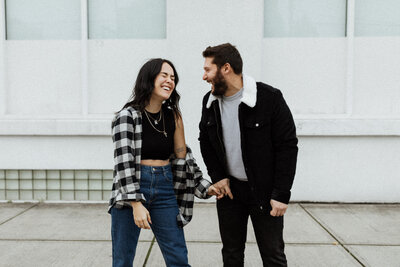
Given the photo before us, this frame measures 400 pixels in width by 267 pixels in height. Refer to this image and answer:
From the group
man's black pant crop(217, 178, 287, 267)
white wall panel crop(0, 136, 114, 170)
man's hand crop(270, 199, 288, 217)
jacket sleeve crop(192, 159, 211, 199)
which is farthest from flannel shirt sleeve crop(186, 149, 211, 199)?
white wall panel crop(0, 136, 114, 170)

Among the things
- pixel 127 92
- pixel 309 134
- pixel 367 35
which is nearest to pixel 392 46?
pixel 367 35

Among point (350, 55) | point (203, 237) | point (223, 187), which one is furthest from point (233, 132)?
point (350, 55)

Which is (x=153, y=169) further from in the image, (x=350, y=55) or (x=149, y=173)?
(x=350, y=55)

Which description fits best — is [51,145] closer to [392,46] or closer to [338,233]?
[338,233]

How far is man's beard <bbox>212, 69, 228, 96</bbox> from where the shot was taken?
2281mm

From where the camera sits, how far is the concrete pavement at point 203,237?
133 inches

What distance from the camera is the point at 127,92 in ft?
17.6

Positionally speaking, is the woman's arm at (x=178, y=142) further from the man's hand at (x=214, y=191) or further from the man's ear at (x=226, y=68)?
the man's ear at (x=226, y=68)

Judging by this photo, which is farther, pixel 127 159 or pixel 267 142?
pixel 267 142

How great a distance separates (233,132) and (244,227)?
64 centimetres

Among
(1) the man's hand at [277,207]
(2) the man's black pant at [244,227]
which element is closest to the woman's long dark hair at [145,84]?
(2) the man's black pant at [244,227]

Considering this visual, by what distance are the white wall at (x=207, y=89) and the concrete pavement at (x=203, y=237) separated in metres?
0.55

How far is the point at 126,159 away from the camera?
2.16 meters

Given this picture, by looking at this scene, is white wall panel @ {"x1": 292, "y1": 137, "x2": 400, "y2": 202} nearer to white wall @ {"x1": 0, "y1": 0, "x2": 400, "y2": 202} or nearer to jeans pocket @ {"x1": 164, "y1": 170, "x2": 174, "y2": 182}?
white wall @ {"x1": 0, "y1": 0, "x2": 400, "y2": 202}
